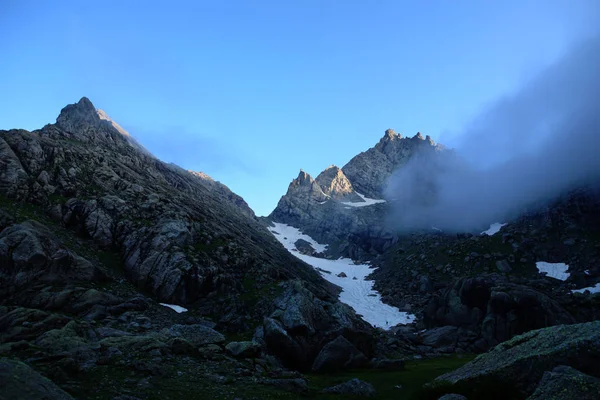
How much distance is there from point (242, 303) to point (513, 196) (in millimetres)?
197966

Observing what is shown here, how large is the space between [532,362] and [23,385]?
100 ft

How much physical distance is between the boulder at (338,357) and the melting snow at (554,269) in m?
106

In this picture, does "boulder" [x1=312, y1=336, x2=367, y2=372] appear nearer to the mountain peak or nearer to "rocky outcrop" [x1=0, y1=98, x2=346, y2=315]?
"rocky outcrop" [x1=0, y1=98, x2=346, y2=315]

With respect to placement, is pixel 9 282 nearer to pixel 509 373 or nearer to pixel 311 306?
pixel 311 306

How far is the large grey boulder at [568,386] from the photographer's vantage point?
55.6 ft

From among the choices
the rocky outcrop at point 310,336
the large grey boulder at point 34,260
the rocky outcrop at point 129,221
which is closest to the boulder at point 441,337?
the rocky outcrop at point 310,336

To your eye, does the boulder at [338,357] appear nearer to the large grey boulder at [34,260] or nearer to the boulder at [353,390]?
the boulder at [353,390]

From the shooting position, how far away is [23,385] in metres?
15.1

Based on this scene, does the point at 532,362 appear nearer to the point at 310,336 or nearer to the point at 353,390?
the point at 353,390

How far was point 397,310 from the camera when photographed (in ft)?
379

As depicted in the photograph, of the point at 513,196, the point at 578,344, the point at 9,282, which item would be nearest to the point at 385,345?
the point at 578,344

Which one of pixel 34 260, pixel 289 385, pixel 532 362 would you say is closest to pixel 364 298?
pixel 34 260

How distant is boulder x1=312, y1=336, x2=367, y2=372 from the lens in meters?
40.1

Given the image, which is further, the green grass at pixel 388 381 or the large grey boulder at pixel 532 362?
the green grass at pixel 388 381
